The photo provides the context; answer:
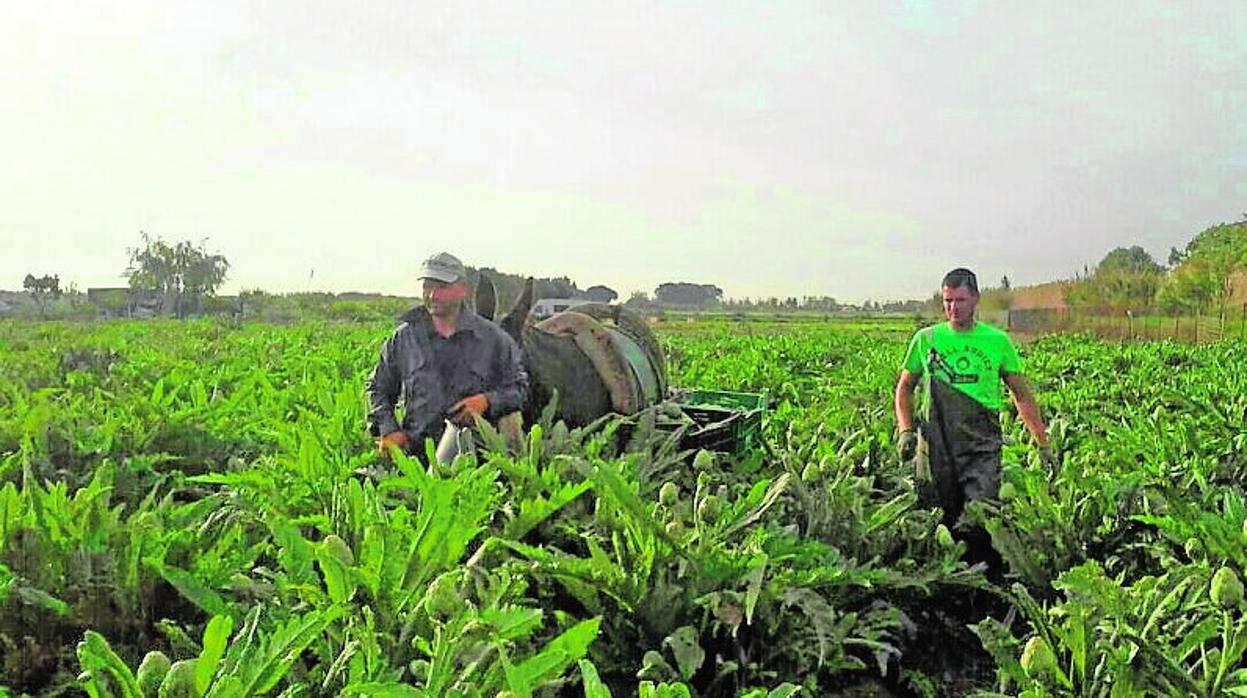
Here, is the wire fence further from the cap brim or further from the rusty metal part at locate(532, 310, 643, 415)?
the cap brim

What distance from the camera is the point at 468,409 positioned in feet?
12.3

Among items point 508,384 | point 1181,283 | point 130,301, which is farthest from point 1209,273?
point 130,301

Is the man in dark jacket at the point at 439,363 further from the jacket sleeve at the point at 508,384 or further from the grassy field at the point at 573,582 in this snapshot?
the grassy field at the point at 573,582

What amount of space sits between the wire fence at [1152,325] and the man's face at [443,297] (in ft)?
88.5

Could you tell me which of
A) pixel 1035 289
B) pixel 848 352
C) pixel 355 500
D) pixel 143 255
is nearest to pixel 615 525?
pixel 355 500

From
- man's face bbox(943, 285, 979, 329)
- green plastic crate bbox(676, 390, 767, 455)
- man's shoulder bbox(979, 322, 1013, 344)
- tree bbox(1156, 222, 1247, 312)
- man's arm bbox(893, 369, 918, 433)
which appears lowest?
green plastic crate bbox(676, 390, 767, 455)

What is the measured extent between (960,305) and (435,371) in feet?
7.97

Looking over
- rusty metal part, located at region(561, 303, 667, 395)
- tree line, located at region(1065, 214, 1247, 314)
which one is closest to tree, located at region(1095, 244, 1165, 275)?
tree line, located at region(1065, 214, 1247, 314)

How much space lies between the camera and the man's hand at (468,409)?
3775 millimetres

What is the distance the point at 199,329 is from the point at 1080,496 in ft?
71.6

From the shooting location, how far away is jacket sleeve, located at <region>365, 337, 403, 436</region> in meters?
4.09

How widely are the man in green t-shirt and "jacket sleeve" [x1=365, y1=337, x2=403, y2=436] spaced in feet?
8.02

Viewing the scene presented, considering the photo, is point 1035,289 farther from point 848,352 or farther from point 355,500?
point 355,500

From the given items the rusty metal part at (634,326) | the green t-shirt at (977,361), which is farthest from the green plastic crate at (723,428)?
the green t-shirt at (977,361)
